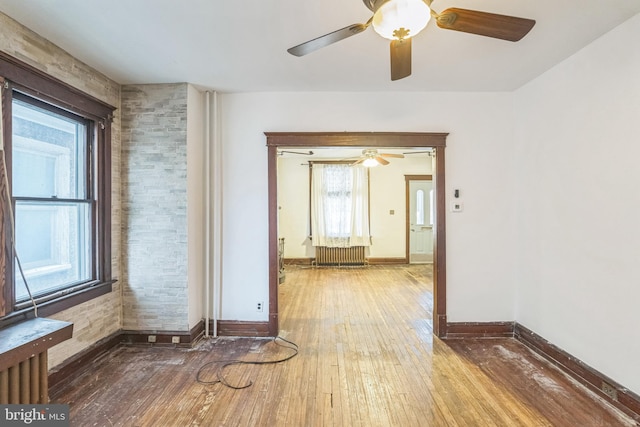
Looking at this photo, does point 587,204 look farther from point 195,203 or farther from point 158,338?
point 158,338

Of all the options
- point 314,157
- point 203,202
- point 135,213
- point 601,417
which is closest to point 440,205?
point 601,417

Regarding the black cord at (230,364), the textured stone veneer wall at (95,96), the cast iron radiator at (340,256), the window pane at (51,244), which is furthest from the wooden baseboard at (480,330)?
the cast iron radiator at (340,256)

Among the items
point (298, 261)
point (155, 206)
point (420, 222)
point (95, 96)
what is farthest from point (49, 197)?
point (420, 222)

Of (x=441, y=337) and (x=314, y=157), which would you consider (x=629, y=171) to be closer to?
(x=441, y=337)

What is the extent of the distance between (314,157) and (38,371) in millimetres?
5948

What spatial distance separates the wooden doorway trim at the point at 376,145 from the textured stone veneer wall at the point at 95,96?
4.95 feet

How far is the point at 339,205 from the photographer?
278 inches

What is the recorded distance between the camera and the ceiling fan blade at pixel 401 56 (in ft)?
5.57

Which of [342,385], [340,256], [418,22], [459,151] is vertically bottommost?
[342,385]

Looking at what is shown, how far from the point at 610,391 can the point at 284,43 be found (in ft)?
11.5

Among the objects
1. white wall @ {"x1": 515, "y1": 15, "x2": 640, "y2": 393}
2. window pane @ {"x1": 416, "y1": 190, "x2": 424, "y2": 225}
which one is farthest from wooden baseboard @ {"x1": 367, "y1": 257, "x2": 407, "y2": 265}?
white wall @ {"x1": 515, "y1": 15, "x2": 640, "y2": 393}

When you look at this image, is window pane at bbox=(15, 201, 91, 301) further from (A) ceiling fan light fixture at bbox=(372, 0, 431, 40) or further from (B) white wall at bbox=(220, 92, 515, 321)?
(A) ceiling fan light fixture at bbox=(372, 0, 431, 40)

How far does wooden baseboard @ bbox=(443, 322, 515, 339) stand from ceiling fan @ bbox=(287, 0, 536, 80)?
2.73 m

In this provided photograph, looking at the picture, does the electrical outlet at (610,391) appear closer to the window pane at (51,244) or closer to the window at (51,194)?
the window at (51,194)
